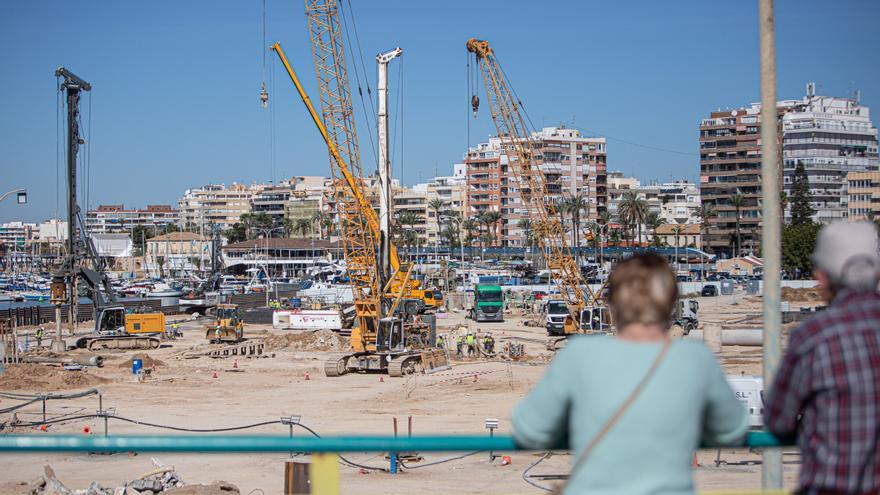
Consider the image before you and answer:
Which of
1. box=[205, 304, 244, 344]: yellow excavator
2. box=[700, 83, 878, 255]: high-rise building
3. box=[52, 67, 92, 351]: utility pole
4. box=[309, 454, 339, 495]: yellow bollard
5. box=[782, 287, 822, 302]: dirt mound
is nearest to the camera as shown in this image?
box=[309, 454, 339, 495]: yellow bollard

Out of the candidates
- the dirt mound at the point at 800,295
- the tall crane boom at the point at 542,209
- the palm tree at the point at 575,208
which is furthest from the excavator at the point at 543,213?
the palm tree at the point at 575,208

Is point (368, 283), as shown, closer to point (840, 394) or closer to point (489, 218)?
point (840, 394)

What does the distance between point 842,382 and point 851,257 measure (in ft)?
1.55

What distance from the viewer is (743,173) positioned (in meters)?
152

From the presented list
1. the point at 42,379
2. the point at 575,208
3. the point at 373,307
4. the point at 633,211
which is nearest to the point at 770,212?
the point at 42,379

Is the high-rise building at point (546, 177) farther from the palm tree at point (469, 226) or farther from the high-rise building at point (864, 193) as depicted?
the high-rise building at point (864, 193)

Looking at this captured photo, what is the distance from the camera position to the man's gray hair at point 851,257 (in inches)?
124

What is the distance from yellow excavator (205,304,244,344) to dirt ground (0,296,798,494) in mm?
1187

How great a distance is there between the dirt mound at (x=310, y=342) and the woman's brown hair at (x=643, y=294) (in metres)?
54.2

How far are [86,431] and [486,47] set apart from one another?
156ft

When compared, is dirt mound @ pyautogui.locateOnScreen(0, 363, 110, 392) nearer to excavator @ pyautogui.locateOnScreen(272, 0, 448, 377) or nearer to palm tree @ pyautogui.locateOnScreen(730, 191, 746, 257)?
excavator @ pyautogui.locateOnScreen(272, 0, 448, 377)

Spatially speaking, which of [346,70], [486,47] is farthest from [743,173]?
[346,70]

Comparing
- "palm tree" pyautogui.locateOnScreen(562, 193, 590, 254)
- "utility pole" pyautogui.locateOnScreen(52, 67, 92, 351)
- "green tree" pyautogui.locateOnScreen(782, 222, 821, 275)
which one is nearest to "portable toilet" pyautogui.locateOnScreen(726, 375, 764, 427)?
"utility pole" pyautogui.locateOnScreen(52, 67, 92, 351)

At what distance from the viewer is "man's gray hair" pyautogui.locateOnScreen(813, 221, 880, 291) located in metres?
3.16
